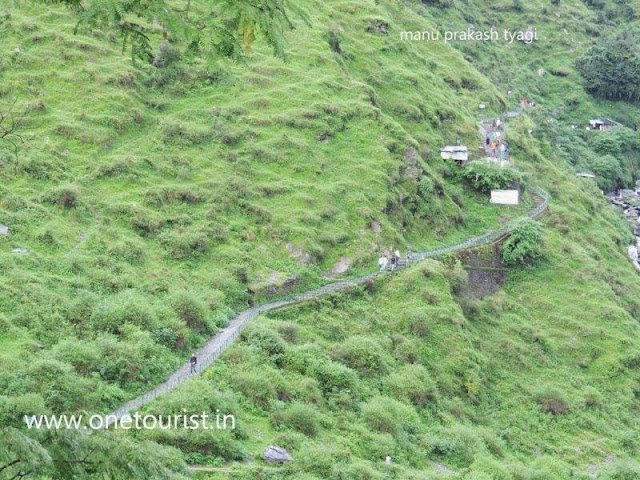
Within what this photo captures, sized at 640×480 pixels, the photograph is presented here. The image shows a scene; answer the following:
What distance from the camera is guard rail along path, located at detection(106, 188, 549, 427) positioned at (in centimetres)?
2497

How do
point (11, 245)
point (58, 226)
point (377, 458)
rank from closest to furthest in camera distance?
point (377, 458)
point (11, 245)
point (58, 226)

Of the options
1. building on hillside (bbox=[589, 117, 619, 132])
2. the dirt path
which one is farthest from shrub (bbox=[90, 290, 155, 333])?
building on hillside (bbox=[589, 117, 619, 132])

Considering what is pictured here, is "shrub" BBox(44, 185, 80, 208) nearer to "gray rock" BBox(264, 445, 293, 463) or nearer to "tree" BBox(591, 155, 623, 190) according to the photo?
"gray rock" BBox(264, 445, 293, 463)

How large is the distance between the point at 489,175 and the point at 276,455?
107ft

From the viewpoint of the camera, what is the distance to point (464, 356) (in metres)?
37.1

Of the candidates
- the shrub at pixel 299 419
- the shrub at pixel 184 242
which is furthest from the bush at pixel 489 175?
the shrub at pixel 299 419

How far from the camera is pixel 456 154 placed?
53.7 metres

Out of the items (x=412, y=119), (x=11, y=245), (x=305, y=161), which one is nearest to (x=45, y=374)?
(x=11, y=245)

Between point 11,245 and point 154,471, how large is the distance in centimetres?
2595

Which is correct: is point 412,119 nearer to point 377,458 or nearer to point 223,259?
point 223,259

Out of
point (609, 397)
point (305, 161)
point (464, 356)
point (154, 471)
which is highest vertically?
point (154, 471)

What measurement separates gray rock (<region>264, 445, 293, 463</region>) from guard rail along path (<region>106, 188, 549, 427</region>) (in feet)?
13.5

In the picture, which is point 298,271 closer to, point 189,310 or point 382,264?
point 382,264

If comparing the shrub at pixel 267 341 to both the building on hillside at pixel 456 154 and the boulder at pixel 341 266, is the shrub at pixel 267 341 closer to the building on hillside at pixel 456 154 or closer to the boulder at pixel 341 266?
the boulder at pixel 341 266
